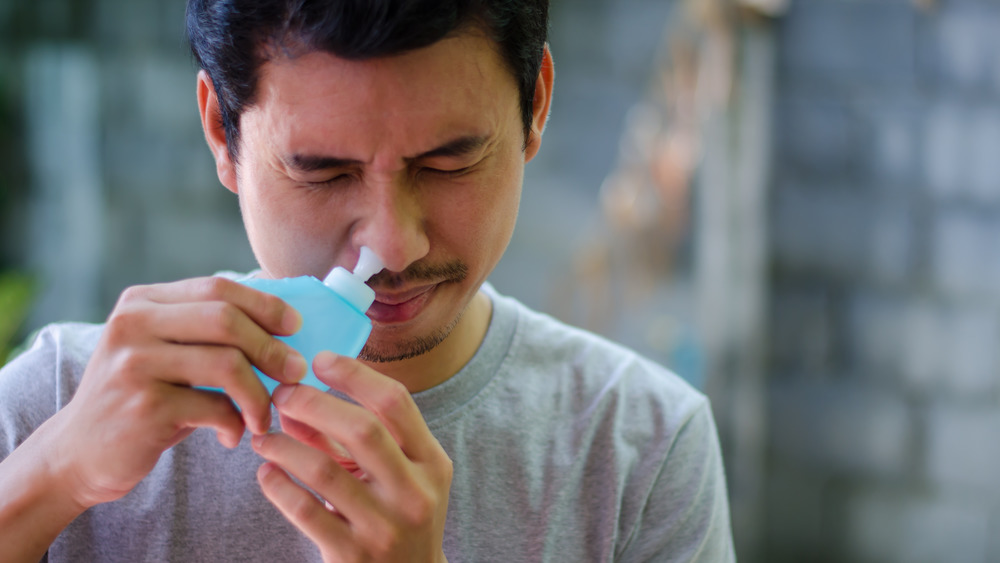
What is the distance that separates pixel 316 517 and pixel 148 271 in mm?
2146

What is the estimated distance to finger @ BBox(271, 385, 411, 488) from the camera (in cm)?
70

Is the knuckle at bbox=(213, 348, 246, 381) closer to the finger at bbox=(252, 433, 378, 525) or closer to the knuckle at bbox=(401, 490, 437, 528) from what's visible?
the finger at bbox=(252, 433, 378, 525)

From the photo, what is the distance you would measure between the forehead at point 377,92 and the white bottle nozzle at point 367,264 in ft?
0.37

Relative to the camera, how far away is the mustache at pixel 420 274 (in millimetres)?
888

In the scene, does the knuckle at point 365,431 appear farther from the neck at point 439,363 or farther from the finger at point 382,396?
the neck at point 439,363

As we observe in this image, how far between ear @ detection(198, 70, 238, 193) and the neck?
0.27 meters

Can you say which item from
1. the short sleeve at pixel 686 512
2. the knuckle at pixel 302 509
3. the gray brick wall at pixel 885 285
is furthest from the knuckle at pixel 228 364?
the gray brick wall at pixel 885 285

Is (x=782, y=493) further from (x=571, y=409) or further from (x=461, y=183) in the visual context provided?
(x=461, y=183)

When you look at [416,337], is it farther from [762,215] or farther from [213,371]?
[762,215]

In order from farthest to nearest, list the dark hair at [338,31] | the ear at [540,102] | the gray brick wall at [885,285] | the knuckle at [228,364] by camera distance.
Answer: the gray brick wall at [885,285], the ear at [540,102], the dark hair at [338,31], the knuckle at [228,364]

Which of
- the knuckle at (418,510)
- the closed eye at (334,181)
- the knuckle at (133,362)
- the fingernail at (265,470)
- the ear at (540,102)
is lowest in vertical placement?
the knuckle at (418,510)

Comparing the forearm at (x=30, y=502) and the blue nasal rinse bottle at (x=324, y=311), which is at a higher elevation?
the blue nasal rinse bottle at (x=324, y=311)

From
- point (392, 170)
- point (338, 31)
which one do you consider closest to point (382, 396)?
point (392, 170)

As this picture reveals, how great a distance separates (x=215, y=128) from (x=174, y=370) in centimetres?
39
